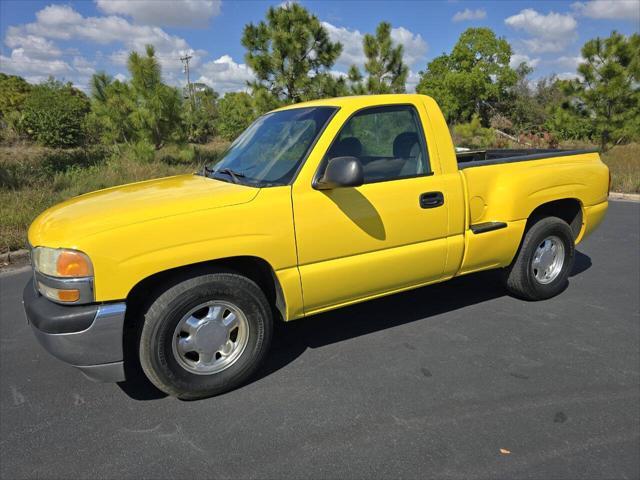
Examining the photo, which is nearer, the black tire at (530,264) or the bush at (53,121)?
the black tire at (530,264)

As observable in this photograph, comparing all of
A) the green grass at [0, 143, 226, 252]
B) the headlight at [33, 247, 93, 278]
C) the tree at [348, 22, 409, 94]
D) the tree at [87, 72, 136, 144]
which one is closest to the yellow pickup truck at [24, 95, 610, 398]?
the headlight at [33, 247, 93, 278]

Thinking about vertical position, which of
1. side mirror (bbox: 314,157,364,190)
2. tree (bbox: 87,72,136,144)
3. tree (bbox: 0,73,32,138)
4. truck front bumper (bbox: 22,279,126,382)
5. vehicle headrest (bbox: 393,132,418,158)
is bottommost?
truck front bumper (bbox: 22,279,126,382)

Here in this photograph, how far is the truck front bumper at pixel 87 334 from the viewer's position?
2693 millimetres

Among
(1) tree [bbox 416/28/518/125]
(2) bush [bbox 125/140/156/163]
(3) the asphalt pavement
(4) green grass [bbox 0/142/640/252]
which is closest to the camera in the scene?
(3) the asphalt pavement

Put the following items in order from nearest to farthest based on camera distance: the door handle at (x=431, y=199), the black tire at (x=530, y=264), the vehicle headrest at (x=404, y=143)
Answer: the door handle at (x=431, y=199)
the vehicle headrest at (x=404, y=143)
the black tire at (x=530, y=264)

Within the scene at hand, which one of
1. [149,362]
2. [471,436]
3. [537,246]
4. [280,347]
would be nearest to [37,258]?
[149,362]

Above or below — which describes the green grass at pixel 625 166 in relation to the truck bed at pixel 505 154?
below

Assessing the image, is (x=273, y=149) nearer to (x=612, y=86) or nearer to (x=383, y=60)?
(x=383, y=60)

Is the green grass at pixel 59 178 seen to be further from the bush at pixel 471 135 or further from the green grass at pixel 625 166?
the bush at pixel 471 135

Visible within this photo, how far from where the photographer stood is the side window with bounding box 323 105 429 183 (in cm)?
348

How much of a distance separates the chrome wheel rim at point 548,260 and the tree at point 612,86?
619 inches

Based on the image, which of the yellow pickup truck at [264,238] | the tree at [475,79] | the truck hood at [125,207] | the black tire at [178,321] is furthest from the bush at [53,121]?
the tree at [475,79]

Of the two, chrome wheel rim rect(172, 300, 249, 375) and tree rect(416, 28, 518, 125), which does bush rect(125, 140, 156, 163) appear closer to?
chrome wheel rim rect(172, 300, 249, 375)

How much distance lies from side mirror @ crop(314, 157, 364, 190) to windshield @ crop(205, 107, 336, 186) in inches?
11.1
